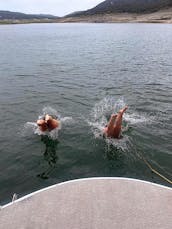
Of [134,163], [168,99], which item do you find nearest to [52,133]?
[134,163]

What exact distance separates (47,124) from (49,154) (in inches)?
94.8

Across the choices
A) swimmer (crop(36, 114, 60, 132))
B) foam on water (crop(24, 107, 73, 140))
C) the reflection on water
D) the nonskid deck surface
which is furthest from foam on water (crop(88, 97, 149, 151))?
the nonskid deck surface

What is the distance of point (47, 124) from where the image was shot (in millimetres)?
17594

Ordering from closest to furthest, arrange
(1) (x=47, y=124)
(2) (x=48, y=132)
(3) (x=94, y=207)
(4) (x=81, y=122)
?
(3) (x=94, y=207)
(1) (x=47, y=124)
(2) (x=48, y=132)
(4) (x=81, y=122)

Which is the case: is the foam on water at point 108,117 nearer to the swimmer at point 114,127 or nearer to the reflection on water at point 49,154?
the swimmer at point 114,127

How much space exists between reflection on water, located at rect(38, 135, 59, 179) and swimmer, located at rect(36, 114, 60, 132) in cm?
57

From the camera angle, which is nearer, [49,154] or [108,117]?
[49,154]

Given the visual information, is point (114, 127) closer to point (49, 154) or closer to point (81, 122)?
point (81, 122)

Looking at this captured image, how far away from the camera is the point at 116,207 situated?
9.76m

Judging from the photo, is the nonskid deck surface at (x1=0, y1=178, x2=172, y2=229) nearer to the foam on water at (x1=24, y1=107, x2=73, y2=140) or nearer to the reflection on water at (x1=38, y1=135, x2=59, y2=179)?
the reflection on water at (x1=38, y1=135, x2=59, y2=179)

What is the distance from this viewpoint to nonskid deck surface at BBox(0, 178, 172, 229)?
9109mm

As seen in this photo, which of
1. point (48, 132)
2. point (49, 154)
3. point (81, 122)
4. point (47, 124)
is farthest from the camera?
point (81, 122)

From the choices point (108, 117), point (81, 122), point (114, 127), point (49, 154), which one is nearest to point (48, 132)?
point (49, 154)

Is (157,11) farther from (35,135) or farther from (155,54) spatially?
(35,135)
